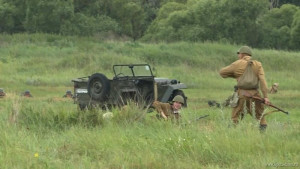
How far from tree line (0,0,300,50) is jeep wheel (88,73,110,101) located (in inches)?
1171

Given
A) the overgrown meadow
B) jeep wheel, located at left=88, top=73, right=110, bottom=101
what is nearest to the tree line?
jeep wheel, located at left=88, top=73, right=110, bottom=101

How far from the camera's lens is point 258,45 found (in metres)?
50.6

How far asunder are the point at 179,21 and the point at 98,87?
116 ft

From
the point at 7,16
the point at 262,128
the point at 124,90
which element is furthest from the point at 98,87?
the point at 7,16

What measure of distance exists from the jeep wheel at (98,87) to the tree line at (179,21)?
29747 millimetres

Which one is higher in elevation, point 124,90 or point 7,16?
point 7,16

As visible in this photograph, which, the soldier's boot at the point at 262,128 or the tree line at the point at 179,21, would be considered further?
the tree line at the point at 179,21

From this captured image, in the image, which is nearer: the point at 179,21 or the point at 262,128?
the point at 262,128

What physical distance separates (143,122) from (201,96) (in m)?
13.1

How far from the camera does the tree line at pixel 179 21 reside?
44.8 m

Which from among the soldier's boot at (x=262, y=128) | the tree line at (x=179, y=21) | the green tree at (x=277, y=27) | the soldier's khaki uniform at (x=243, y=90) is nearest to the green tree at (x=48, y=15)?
the tree line at (x=179, y=21)

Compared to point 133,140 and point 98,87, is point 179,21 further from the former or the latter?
point 133,140

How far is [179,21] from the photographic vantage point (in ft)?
163

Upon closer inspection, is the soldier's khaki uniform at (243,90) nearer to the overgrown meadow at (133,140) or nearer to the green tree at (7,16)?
the overgrown meadow at (133,140)
